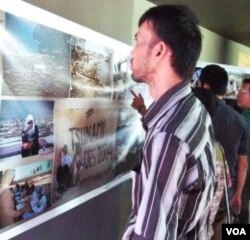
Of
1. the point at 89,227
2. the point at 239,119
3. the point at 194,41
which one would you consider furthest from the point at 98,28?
the point at 239,119

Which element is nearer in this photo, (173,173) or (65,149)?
(173,173)

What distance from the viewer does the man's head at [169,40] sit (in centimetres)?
100

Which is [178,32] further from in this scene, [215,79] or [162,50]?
[215,79]

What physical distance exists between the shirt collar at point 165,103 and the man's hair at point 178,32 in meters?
0.06

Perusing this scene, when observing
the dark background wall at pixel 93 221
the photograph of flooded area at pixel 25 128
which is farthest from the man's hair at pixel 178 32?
the dark background wall at pixel 93 221

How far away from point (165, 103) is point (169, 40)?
17 cm

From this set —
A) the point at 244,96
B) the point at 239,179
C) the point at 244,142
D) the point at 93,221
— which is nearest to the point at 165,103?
the point at 93,221

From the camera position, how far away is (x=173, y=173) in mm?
870

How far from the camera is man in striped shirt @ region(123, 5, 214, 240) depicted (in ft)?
2.84

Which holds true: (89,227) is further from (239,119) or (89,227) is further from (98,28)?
(239,119)

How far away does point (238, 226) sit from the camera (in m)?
2.26

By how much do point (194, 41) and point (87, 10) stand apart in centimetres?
65

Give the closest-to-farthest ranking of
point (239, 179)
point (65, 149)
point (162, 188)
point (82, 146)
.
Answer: point (162, 188) → point (65, 149) → point (82, 146) → point (239, 179)

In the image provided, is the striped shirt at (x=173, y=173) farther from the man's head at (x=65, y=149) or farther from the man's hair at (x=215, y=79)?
the man's hair at (x=215, y=79)
